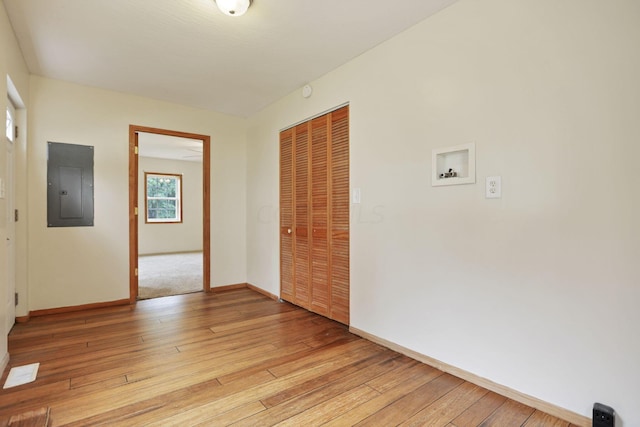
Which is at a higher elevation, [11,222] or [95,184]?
[95,184]

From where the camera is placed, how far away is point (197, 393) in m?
1.84

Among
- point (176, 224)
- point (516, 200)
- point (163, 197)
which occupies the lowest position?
point (176, 224)

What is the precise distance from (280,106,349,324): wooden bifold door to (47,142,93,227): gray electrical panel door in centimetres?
219

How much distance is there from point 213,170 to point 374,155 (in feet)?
8.72

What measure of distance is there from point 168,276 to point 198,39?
4.05 meters

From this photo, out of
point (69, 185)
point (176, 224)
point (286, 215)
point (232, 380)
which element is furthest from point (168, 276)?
point (232, 380)

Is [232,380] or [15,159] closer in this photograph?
[232,380]

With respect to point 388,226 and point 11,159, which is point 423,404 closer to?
point 388,226

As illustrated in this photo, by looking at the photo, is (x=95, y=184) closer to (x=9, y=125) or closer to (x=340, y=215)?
(x=9, y=125)

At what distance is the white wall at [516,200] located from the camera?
4.84ft

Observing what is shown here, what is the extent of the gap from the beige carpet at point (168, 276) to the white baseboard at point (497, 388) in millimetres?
3128

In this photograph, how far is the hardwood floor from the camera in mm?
1630

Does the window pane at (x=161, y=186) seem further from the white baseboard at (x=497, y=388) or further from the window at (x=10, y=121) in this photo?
the white baseboard at (x=497, y=388)

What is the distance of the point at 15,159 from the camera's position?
294 cm
